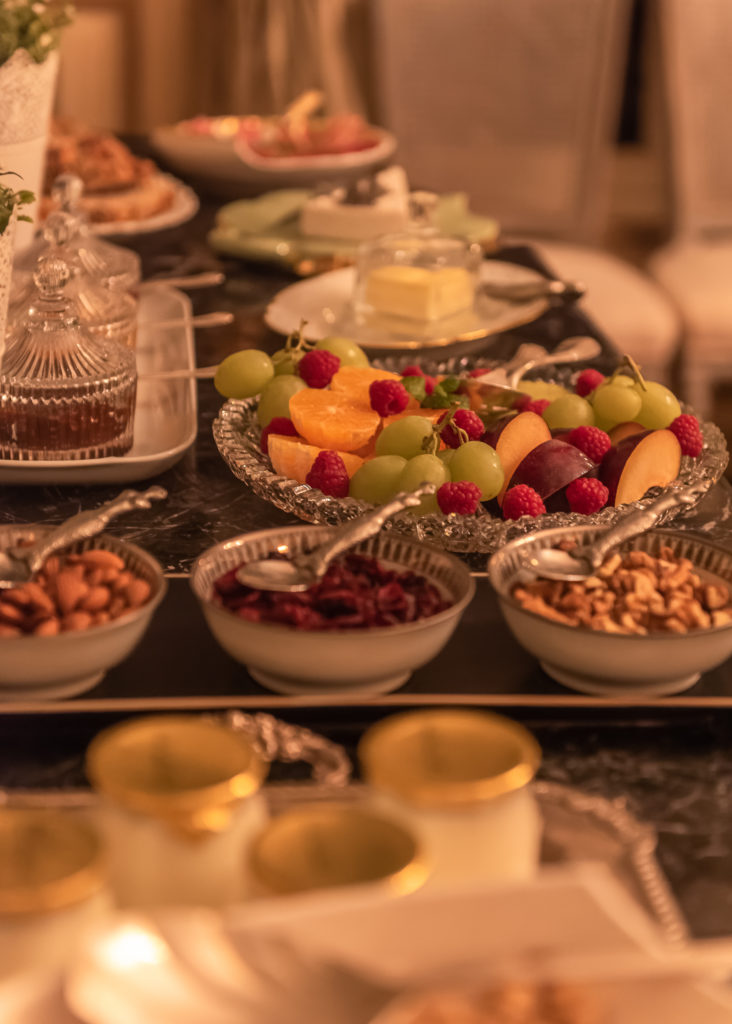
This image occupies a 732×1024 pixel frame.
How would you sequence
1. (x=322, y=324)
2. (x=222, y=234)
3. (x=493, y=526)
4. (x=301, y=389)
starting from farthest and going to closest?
(x=222, y=234)
(x=322, y=324)
(x=301, y=389)
(x=493, y=526)

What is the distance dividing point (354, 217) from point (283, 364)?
687 millimetres

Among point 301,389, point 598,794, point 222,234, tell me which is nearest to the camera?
point 598,794

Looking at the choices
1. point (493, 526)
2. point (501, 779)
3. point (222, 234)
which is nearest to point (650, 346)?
point (222, 234)

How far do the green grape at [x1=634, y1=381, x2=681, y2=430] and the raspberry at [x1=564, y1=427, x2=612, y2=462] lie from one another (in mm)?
102

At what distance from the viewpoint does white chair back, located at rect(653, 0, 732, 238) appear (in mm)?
2807

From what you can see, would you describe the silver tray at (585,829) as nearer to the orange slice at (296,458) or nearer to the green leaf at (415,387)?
the orange slice at (296,458)

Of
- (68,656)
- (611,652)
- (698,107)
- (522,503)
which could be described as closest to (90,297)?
(522,503)

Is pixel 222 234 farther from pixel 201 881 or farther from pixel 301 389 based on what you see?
pixel 201 881

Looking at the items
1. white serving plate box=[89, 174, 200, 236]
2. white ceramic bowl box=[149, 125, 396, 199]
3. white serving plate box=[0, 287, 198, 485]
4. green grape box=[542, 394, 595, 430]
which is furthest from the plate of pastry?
green grape box=[542, 394, 595, 430]

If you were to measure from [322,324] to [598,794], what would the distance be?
1.01 m

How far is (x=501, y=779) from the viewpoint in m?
0.57

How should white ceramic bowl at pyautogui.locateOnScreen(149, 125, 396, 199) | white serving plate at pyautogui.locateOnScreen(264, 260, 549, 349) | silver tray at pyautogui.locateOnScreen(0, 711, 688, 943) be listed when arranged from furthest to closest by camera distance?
white ceramic bowl at pyautogui.locateOnScreen(149, 125, 396, 199), white serving plate at pyautogui.locateOnScreen(264, 260, 549, 349), silver tray at pyautogui.locateOnScreen(0, 711, 688, 943)

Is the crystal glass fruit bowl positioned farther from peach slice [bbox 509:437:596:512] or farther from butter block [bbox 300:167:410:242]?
butter block [bbox 300:167:410:242]

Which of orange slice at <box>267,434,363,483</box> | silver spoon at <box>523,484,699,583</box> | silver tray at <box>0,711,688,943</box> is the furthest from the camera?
orange slice at <box>267,434,363,483</box>
